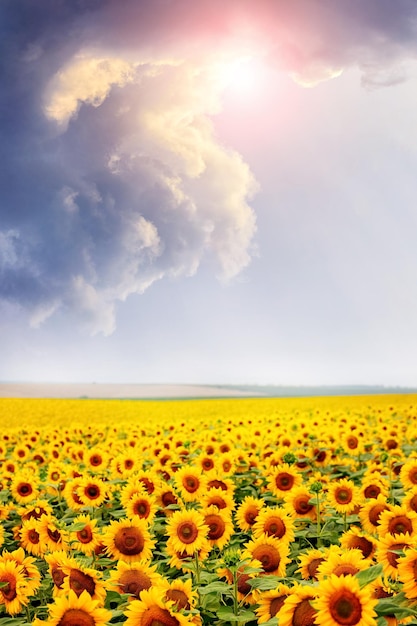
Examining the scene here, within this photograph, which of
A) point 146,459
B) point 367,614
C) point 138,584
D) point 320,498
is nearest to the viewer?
point 367,614

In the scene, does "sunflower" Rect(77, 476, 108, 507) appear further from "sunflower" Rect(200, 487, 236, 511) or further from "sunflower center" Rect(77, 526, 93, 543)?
"sunflower" Rect(200, 487, 236, 511)

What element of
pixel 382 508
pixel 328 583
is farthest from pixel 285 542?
pixel 328 583

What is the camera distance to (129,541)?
255 inches

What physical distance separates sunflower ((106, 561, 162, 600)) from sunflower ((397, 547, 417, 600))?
1.97m

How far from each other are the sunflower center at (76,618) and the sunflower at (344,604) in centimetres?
154

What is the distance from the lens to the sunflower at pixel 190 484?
329 inches

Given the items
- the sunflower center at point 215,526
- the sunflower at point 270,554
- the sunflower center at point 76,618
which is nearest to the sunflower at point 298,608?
the sunflower center at point 76,618

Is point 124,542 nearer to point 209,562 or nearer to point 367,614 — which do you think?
point 209,562

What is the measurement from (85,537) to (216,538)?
4.89 feet

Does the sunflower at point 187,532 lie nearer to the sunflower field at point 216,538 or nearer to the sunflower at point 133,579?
the sunflower field at point 216,538

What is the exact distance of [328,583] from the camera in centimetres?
337

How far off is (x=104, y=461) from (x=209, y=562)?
19.0ft

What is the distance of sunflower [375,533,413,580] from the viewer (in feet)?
16.2

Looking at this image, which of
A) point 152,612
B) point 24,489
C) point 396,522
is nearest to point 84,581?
point 152,612
